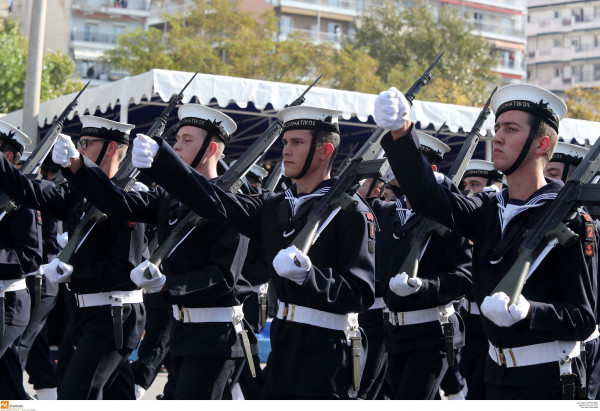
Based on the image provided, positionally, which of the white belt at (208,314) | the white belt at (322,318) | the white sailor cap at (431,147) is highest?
the white sailor cap at (431,147)

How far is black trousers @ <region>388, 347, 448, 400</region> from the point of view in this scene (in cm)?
593

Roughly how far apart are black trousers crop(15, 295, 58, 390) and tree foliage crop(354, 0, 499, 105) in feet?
107

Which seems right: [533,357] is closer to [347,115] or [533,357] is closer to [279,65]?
[347,115]

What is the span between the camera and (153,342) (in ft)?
27.7

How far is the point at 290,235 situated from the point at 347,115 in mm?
7101

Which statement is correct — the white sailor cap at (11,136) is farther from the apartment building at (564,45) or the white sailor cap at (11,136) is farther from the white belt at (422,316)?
the apartment building at (564,45)

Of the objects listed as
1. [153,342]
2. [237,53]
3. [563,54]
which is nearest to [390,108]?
[153,342]

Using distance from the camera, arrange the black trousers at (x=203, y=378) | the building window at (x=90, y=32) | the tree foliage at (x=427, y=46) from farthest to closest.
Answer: the building window at (x=90, y=32) → the tree foliage at (x=427, y=46) → the black trousers at (x=203, y=378)

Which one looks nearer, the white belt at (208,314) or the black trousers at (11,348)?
the white belt at (208,314)

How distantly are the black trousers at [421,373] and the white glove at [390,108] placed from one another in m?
2.66

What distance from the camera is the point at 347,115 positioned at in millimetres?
11867

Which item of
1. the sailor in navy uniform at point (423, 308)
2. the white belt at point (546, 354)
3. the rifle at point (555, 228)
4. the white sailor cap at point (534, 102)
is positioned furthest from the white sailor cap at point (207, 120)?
the white belt at point (546, 354)

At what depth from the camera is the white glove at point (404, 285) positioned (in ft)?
19.1
